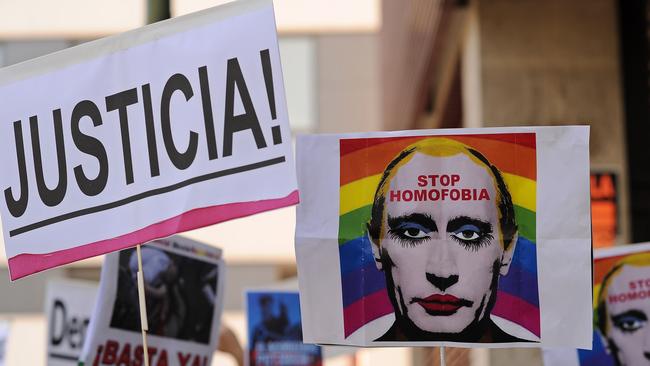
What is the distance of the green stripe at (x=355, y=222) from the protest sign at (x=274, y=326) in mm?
3970

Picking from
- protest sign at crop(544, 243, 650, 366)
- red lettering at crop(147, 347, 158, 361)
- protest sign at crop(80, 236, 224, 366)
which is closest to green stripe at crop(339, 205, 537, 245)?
protest sign at crop(544, 243, 650, 366)

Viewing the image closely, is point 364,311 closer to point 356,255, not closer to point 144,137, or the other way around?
point 356,255

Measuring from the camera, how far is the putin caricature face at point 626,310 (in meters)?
5.77

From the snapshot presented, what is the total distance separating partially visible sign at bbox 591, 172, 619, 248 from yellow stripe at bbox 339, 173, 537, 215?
3.76m

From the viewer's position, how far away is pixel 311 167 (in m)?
5.04

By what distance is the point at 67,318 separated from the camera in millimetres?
9359

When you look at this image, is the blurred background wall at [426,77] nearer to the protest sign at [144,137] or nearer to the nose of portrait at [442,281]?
the nose of portrait at [442,281]

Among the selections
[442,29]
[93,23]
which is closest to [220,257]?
[442,29]

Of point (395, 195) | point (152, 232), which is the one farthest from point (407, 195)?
point (152, 232)

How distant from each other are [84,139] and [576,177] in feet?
5.54

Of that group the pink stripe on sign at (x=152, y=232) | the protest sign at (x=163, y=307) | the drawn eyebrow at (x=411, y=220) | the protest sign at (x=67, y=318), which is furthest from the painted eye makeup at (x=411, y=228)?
the protest sign at (x=67, y=318)

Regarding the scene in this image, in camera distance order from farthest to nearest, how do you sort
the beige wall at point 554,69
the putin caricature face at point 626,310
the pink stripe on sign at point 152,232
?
1. the beige wall at point 554,69
2. the putin caricature face at point 626,310
3. the pink stripe on sign at point 152,232

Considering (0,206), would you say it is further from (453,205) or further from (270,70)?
(453,205)

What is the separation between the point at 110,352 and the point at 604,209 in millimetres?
3693
